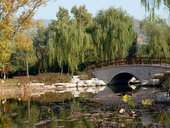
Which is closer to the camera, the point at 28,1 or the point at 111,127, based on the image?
the point at 111,127

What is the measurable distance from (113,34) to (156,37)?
476 centimetres

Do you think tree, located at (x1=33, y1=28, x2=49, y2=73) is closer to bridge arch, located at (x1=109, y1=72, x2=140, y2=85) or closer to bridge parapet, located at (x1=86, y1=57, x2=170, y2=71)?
bridge parapet, located at (x1=86, y1=57, x2=170, y2=71)

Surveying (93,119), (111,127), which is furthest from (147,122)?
(93,119)

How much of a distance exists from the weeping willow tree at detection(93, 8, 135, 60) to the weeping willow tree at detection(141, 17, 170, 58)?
2.24 metres

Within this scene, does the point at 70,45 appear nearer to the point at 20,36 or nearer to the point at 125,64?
the point at 125,64

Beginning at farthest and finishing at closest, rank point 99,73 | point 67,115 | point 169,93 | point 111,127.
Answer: point 99,73 → point 169,93 → point 67,115 → point 111,127

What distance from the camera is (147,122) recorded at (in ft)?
26.3

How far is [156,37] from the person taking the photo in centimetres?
2862

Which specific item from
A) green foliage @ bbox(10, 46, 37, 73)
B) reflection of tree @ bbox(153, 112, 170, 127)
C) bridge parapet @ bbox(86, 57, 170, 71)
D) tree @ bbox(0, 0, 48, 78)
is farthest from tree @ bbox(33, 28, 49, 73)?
reflection of tree @ bbox(153, 112, 170, 127)

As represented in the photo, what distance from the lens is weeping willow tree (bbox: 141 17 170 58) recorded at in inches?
1104

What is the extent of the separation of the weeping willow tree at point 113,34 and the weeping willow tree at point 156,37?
Answer: 7.36 feet

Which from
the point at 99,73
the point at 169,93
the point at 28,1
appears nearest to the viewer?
the point at 169,93

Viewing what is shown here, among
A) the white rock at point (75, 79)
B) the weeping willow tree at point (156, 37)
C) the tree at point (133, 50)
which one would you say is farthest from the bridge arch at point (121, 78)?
the white rock at point (75, 79)

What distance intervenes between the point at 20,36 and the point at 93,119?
584 cm
